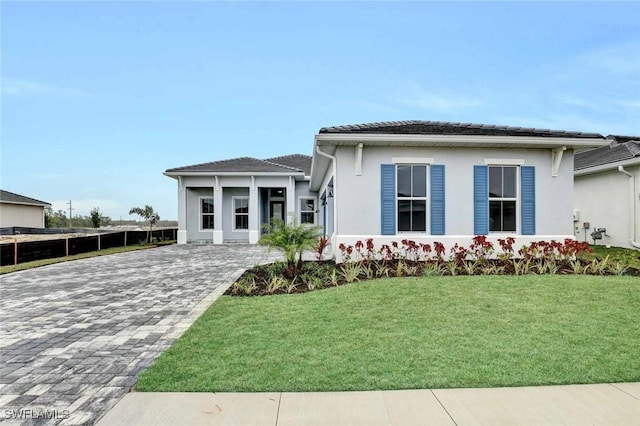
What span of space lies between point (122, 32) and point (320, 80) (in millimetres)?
8793

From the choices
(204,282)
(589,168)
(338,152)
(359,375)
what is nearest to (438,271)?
(338,152)

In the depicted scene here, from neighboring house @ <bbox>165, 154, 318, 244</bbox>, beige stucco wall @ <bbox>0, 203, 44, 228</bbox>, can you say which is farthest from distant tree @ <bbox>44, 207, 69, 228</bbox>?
neighboring house @ <bbox>165, 154, 318, 244</bbox>

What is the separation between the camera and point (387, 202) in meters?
8.80

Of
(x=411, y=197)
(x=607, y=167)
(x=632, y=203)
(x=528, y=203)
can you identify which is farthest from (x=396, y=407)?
(x=607, y=167)

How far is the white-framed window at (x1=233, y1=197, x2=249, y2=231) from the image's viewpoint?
60.7 feet

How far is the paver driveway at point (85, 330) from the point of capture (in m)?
2.79

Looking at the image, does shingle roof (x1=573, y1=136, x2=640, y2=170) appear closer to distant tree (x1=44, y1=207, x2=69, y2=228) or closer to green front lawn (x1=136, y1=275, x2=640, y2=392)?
green front lawn (x1=136, y1=275, x2=640, y2=392)

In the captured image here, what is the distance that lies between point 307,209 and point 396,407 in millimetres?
16332

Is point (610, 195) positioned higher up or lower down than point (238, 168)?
lower down

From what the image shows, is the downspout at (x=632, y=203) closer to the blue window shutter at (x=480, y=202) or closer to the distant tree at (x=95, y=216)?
the blue window shutter at (x=480, y=202)

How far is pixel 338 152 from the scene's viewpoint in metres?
8.83

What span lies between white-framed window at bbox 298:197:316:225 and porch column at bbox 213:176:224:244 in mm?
4296

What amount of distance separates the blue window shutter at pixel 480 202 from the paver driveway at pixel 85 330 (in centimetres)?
659

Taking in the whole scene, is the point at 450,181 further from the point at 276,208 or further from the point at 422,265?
the point at 276,208
